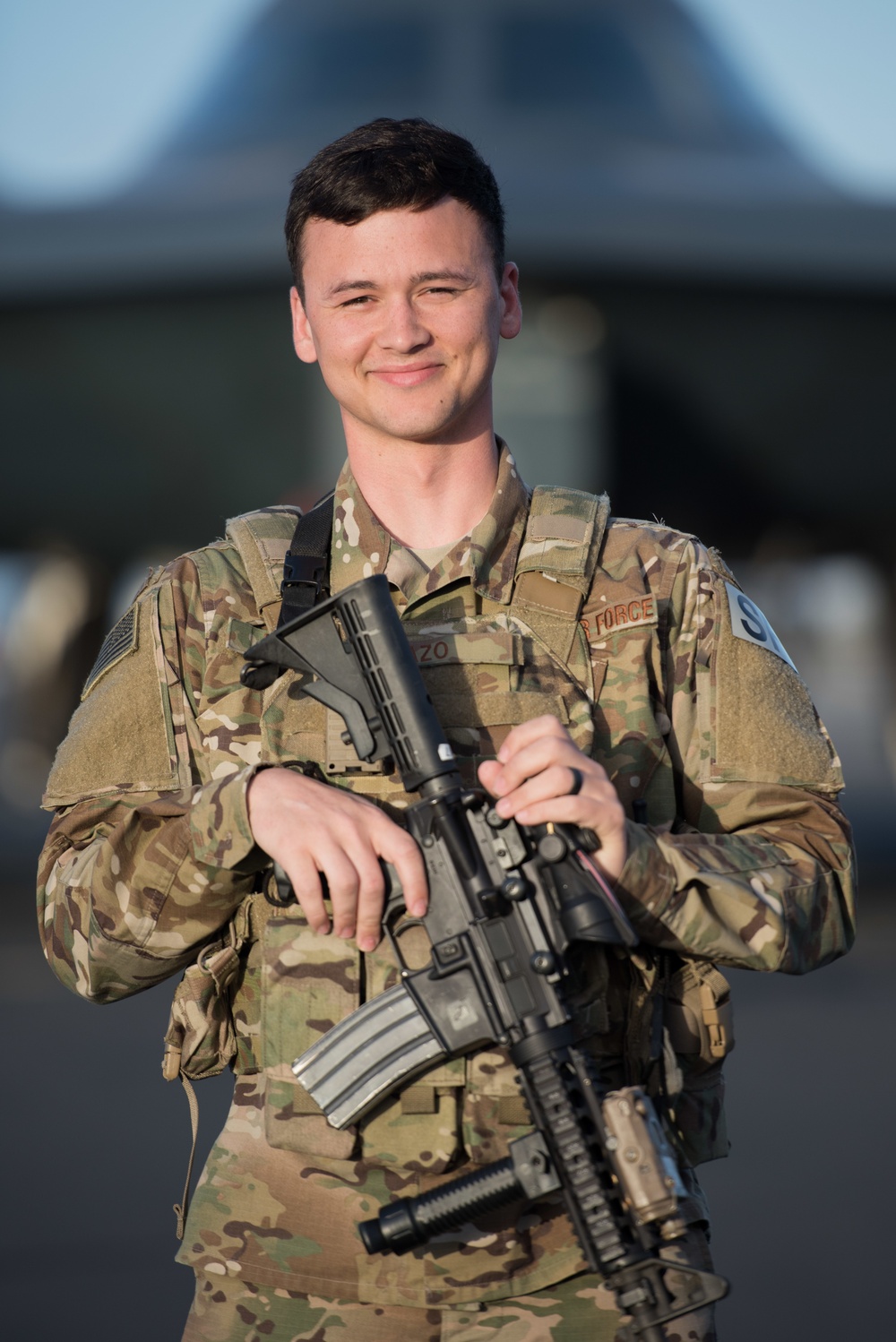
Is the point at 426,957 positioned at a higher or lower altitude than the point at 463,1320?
higher

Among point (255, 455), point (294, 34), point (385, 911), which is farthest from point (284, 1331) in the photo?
point (294, 34)

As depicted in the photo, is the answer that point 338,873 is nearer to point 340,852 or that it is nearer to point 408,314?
point 340,852

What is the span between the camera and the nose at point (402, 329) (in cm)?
211

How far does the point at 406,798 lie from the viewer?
6.93 feet

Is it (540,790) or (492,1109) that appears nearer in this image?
(540,790)

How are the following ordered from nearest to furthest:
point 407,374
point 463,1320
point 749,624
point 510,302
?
point 463,1320, point 407,374, point 749,624, point 510,302

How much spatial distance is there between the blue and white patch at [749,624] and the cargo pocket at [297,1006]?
0.75 m

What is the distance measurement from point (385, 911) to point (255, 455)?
6514mm

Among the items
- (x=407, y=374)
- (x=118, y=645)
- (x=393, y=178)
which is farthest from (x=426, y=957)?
(x=393, y=178)

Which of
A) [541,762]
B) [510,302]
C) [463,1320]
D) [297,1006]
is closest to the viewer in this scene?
[541,762]

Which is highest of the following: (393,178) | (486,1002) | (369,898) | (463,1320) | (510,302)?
(393,178)

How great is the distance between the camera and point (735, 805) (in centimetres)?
217

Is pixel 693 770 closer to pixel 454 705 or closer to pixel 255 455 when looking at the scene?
pixel 454 705

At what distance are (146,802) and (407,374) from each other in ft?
2.40
